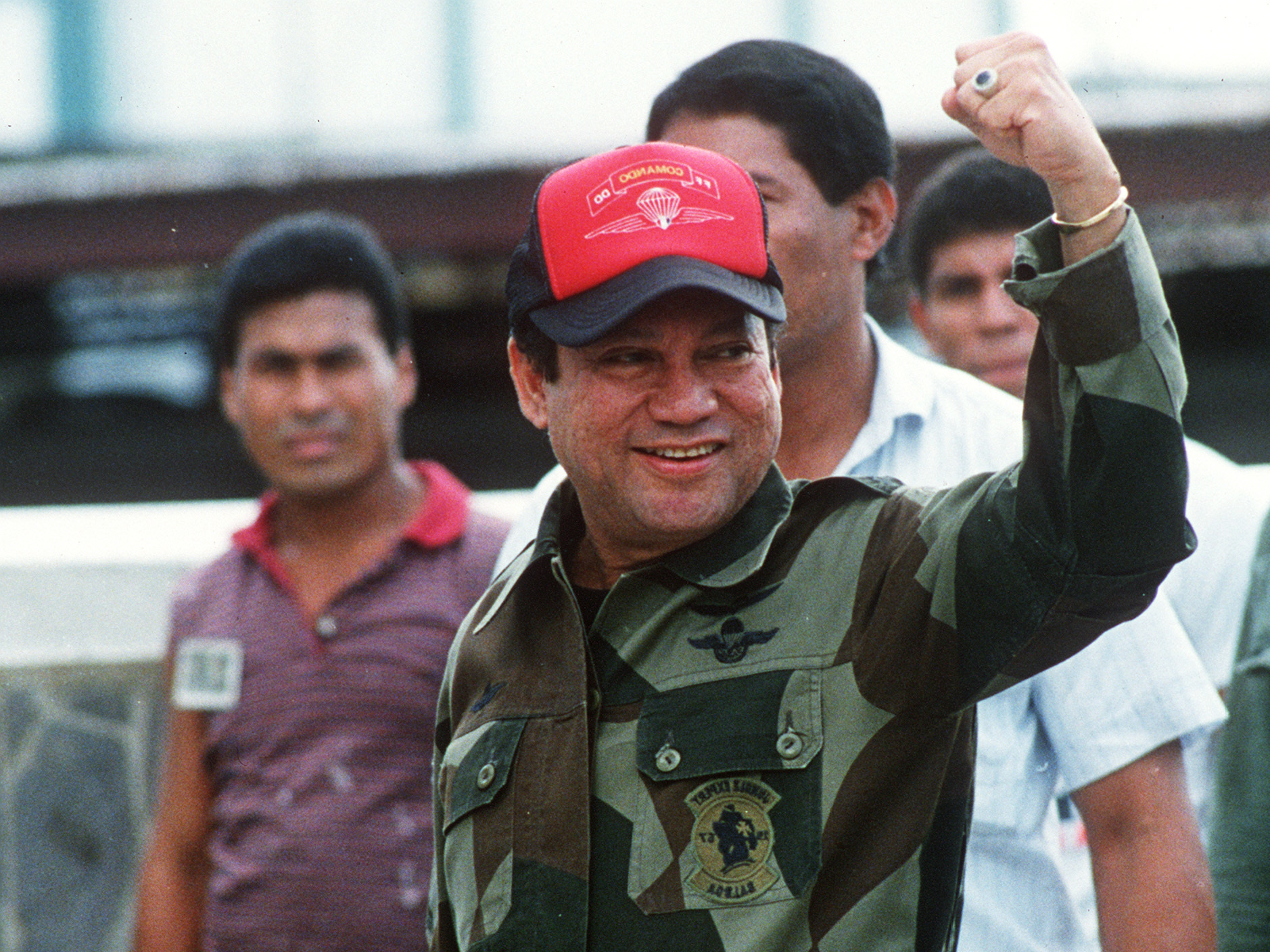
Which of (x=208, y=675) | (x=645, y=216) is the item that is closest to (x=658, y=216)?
(x=645, y=216)

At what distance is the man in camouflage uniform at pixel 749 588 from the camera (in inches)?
51.8

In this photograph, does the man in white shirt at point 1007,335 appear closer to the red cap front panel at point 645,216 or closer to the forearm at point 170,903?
the red cap front panel at point 645,216

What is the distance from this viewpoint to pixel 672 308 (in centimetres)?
159

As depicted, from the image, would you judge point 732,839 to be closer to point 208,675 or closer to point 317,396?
point 208,675

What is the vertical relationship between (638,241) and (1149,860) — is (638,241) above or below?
above

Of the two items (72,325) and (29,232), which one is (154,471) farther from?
(29,232)

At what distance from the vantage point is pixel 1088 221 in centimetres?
133

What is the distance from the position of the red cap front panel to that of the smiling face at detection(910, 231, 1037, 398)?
157 centimetres

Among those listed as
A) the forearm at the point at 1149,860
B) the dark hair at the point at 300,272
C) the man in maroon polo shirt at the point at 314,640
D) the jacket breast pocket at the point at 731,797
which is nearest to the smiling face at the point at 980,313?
the man in maroon polo shirt at the point at 314,640

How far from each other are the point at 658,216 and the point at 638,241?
38 mm

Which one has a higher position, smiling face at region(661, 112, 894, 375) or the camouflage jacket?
smiling face at region(661, 112, 894, 375)

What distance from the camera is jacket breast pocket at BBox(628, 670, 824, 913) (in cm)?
147

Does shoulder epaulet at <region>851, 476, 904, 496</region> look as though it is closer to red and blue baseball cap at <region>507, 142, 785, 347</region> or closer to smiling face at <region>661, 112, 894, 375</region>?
red and blue baseball cap at <region>507, 142, 785, 347</region>

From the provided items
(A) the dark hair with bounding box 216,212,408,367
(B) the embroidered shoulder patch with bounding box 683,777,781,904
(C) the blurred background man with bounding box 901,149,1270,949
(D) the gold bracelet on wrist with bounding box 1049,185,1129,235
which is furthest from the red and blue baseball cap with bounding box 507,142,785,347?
(A) the dark hair with bounding box 216,212,408,367
